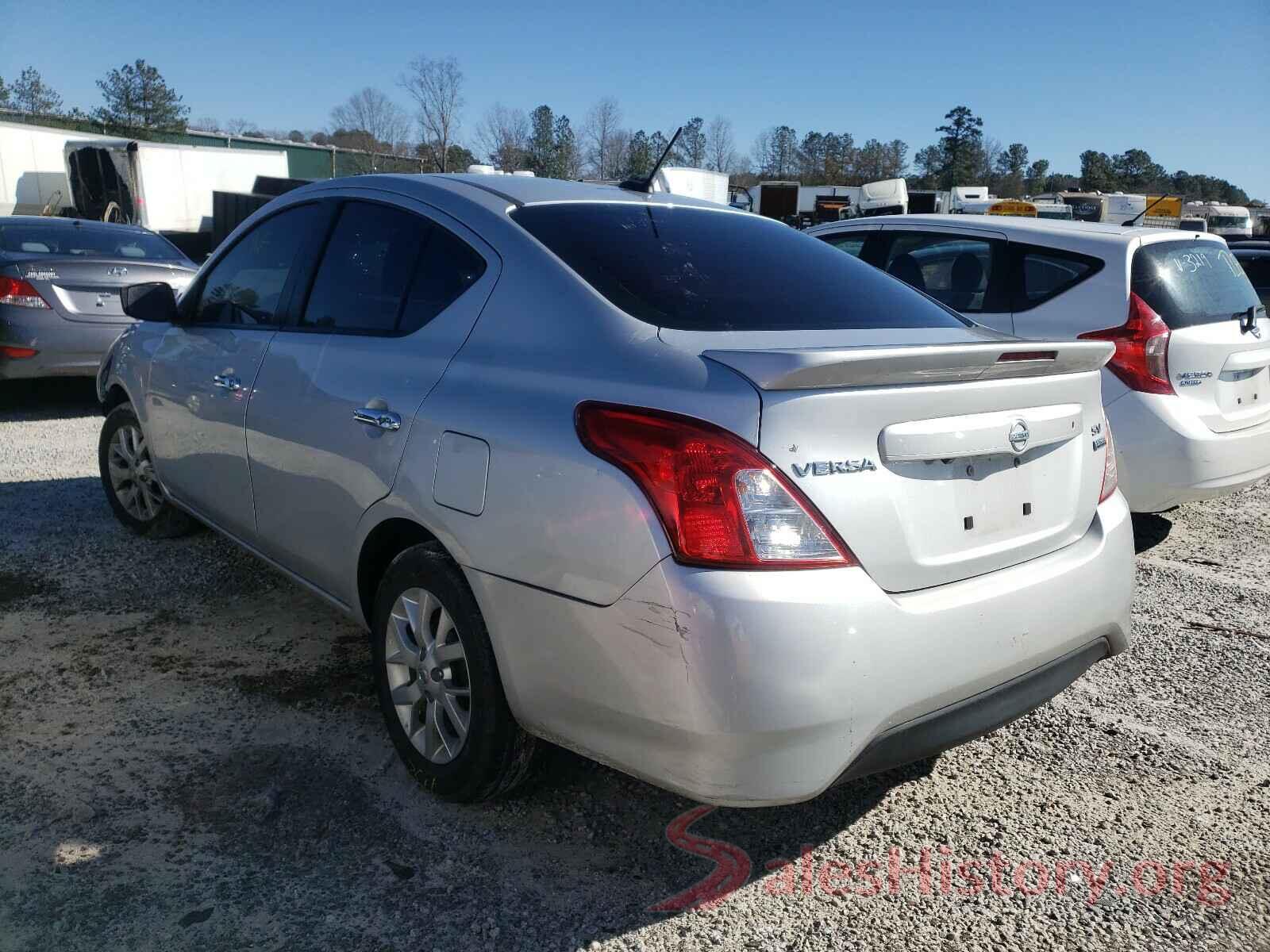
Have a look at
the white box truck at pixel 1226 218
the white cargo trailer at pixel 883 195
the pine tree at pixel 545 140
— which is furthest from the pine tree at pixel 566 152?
the white box truck at pixel 1226 218

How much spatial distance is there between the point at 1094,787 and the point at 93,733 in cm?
298

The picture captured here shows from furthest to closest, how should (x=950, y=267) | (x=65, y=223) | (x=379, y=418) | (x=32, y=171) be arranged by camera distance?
(x=32, y=171), (x=65, y=223), (x=950, y=267), (x=379, y=418)

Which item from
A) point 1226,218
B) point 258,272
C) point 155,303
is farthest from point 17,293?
point 1226,218

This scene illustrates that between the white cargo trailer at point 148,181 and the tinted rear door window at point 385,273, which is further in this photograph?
the white cargo trailer at point 148,181

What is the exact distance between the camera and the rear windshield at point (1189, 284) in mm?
4676

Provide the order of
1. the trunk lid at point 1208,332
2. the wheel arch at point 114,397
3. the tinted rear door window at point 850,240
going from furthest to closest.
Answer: the tinted rear door window at point 850,240 → the wheel arch at point 114,397 → the trunk lid at point 1208,332

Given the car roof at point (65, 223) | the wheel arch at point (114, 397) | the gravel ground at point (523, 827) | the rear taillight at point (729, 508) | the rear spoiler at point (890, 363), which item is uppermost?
the car roof at point (65, 223)

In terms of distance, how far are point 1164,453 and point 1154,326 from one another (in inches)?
23.2

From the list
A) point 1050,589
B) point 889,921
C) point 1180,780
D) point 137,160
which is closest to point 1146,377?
point 1180,780

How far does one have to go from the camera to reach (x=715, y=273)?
278 centimetres

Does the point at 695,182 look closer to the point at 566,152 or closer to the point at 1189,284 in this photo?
the point at 1189,284

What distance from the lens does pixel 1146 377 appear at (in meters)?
4.55

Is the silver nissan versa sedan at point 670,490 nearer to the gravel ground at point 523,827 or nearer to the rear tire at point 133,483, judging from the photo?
the gravel ground at point 523,827

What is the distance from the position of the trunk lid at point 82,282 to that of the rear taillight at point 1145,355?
638 cm
